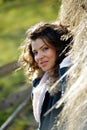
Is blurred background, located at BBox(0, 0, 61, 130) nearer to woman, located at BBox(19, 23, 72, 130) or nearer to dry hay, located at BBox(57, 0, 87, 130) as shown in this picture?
woman, located at BBox(19, 23, 72, 130)

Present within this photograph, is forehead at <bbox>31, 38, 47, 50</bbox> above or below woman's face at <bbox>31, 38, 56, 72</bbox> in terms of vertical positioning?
above

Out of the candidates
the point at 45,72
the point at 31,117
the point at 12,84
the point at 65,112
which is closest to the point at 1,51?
the point at 12,84

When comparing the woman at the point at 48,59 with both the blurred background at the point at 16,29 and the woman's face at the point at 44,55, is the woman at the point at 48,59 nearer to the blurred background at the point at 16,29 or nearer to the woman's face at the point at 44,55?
the woman's face at the point at 44,55

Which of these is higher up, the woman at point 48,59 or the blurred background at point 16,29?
the woman at point 48,59

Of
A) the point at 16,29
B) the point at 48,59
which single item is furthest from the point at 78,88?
the point at 16,29

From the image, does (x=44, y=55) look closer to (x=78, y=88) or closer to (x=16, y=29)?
(x=78, y=88)

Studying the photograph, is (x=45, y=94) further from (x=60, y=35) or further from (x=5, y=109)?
(x=5, y=109)

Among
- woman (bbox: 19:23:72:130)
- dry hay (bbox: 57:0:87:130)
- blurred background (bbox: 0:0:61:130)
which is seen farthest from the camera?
blurred background (bbox: 0:0:61:130)

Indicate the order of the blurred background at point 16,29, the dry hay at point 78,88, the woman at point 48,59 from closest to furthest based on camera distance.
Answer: the dry hay at point 78,88 < the woman at point 48,59 < the blurred background at point 16,29

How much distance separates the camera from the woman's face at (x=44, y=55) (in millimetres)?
1738

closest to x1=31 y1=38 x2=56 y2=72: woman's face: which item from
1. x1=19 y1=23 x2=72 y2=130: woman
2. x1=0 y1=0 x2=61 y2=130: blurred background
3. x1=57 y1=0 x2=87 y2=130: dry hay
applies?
x1=19 y1=23 x2=72 y2=130: woman

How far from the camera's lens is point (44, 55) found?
1.74m

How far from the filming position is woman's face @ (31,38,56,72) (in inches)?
68.4

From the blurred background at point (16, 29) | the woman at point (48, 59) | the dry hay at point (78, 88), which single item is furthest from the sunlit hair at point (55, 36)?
the blurred background at point (16, 29)
